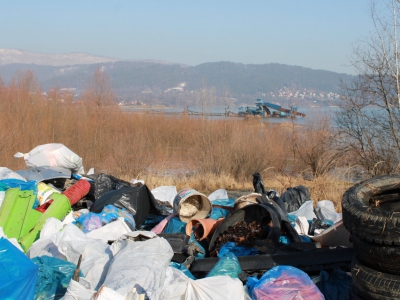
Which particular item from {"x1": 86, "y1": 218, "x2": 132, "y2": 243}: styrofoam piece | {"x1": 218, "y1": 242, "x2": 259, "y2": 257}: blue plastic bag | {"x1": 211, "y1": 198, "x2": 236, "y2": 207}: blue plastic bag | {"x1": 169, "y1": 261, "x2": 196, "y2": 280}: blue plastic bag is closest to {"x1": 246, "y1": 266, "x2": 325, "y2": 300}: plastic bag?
{"x1": 169, "y1": 261, "x2": 196, "y2": 280}: blue plastic bag

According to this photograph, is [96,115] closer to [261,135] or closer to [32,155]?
Answer: [261,135]

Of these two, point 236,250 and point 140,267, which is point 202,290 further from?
point 236,250

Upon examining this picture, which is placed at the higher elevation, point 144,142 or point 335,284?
point 335,284

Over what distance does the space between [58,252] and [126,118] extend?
52.3 ft

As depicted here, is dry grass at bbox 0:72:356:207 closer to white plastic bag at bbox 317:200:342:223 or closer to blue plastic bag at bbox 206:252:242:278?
white plastic bag at bbox 317:200:342:223

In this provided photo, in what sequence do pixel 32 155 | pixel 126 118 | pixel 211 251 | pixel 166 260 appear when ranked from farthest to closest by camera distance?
pixel 126 118 < pixel 32 155 < pixel 211 251 < pixel 166 260

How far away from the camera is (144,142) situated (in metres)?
16.0

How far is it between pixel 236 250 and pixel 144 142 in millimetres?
11212

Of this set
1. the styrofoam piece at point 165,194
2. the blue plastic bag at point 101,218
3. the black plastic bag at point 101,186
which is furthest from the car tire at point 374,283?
the styrofoam piece at point 165,194

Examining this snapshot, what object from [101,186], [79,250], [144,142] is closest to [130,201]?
[101,186]

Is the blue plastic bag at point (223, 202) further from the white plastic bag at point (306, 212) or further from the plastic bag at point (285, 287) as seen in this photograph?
the plastic bag at point (285, 287)

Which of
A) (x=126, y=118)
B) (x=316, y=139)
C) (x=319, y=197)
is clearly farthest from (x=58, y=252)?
(x=126, y=118)

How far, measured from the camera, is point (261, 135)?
1723 cm

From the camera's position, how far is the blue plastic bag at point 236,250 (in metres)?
5.04
